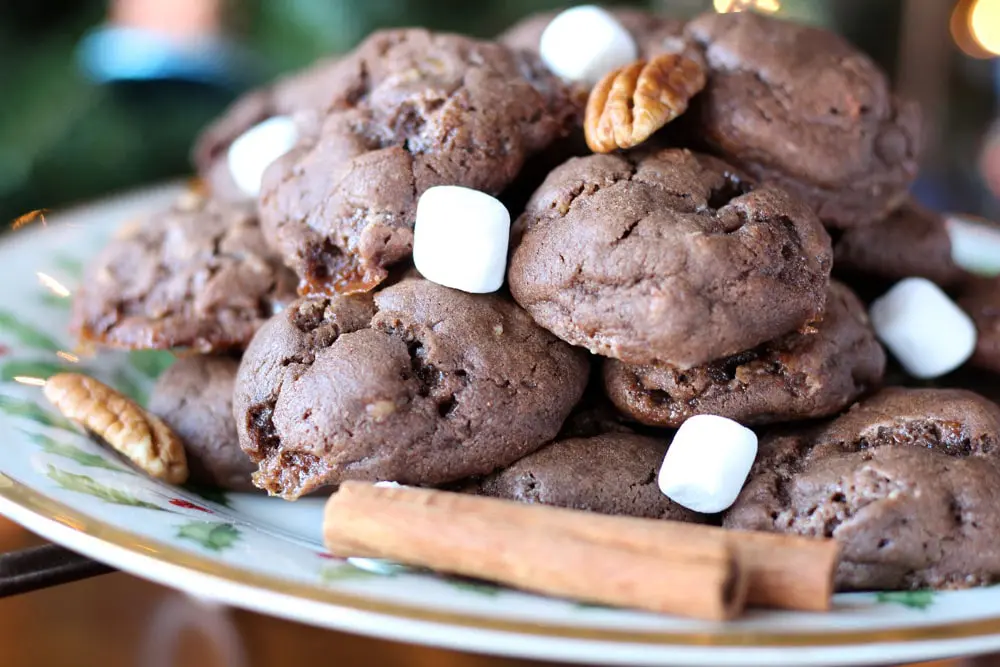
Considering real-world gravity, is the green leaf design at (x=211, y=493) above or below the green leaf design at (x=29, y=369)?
below

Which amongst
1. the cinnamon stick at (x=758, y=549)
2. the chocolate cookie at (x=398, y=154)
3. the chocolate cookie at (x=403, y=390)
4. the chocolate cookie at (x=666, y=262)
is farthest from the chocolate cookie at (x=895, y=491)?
the chocolate cookie at (x=398, y=154)

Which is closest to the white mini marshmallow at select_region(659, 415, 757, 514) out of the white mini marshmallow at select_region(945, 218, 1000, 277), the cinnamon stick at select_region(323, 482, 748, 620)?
the cinnamon stick at select_region(323, 482, 748, 620)

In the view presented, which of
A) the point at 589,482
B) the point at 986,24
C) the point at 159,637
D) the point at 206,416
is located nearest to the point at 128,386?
the point at 206,416

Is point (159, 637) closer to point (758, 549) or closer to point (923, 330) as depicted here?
point (758, 549)

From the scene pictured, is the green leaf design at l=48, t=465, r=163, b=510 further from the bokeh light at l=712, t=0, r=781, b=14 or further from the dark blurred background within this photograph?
the dark blurred background

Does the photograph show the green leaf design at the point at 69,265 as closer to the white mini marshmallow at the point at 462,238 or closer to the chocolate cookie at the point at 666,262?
the white mini marshmallow at the point at 462,238

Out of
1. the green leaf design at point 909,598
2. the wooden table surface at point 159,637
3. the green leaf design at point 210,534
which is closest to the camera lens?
the green leaf design at point 909,598

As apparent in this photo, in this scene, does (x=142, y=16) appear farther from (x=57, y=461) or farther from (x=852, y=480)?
(x=852, y=480)

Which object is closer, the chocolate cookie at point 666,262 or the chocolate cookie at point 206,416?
the chocolate cookie at point 666,262
